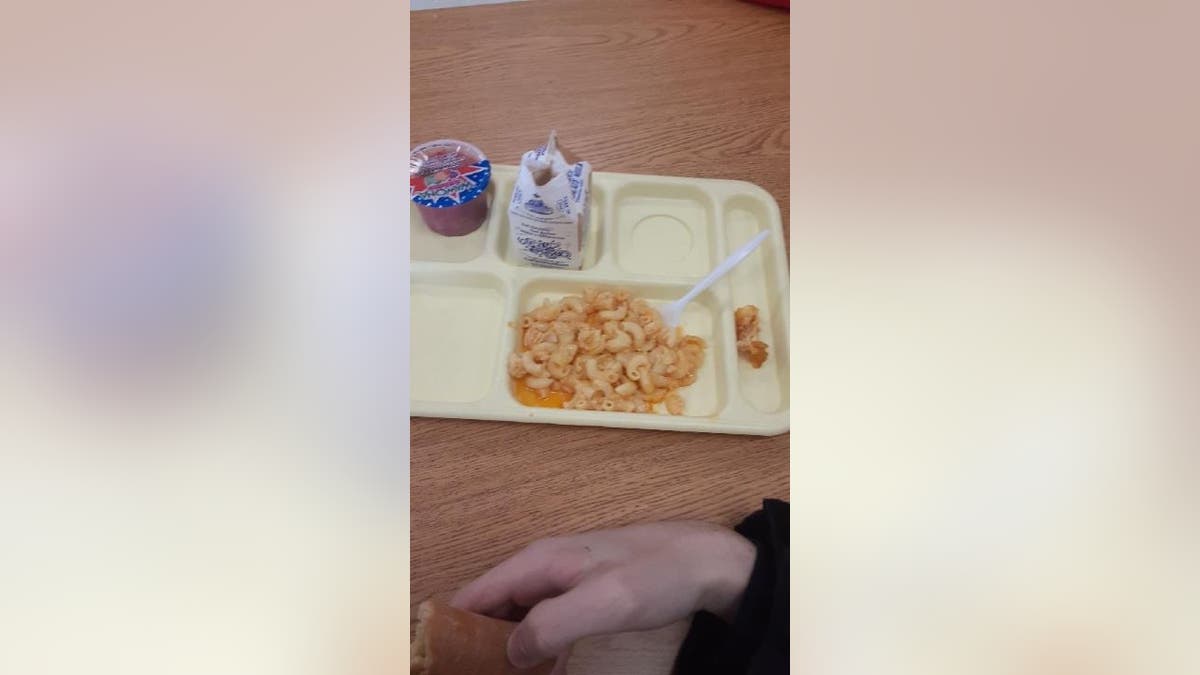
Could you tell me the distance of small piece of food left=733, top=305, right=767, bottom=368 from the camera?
55 cm

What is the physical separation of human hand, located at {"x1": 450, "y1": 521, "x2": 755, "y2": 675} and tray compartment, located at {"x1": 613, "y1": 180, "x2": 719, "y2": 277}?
228 mm

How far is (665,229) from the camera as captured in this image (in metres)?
0.57

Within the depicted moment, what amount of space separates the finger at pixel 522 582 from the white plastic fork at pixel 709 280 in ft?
0.73

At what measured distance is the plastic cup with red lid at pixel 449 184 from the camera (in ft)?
1.86

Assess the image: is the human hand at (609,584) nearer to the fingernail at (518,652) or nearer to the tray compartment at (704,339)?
the fingernail at (518,652)

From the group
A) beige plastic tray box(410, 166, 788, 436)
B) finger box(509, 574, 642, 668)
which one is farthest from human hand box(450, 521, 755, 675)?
beige plastic tray box(410, 166, 788, 436)
